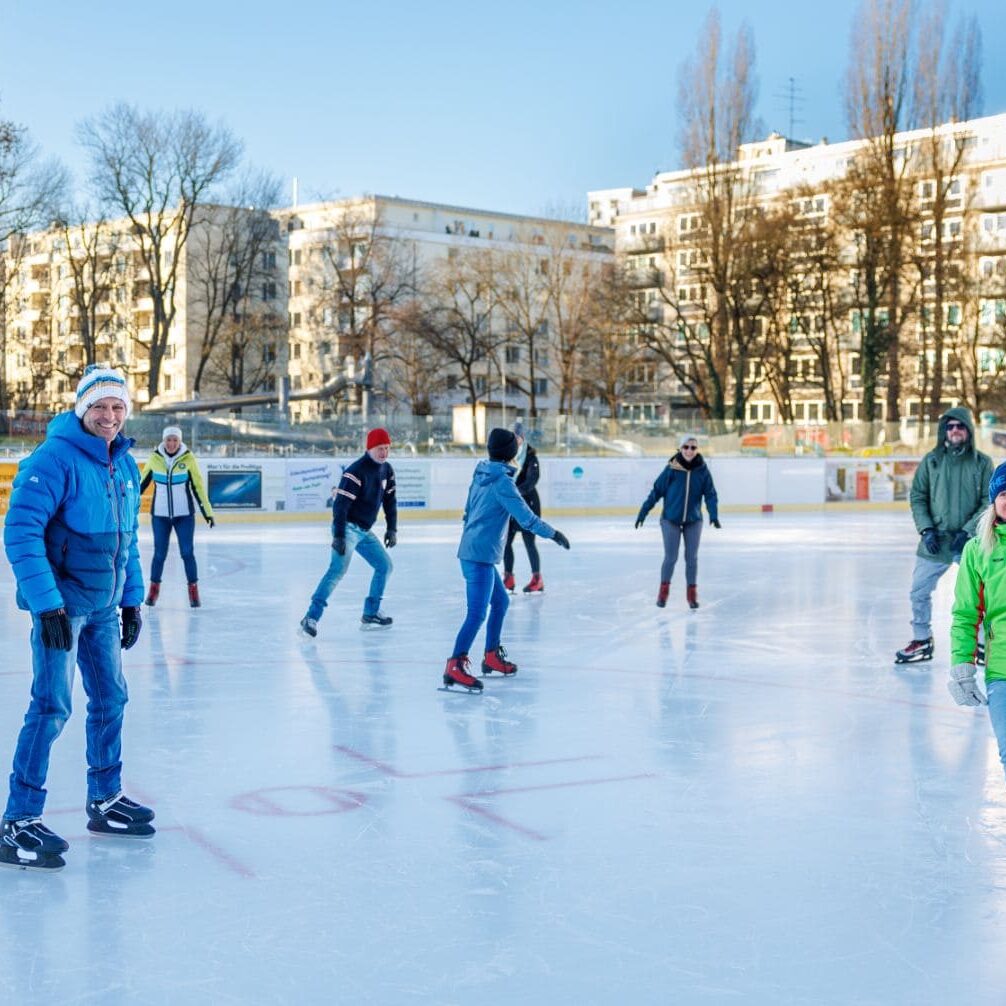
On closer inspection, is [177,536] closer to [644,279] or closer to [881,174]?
[881,174]

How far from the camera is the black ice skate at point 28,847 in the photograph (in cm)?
459

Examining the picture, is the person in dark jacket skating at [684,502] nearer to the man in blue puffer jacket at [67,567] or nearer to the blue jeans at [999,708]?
the man in blue puffer jacket at [67,567]

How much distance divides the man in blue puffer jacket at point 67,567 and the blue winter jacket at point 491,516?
10.5 feet

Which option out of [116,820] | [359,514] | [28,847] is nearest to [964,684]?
[116,820]

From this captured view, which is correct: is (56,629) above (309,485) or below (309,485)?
above

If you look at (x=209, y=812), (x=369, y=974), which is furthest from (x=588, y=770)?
(x=369, y=974)

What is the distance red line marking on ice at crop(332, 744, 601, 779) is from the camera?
6.06 metres

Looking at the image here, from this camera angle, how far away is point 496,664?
28.4 feet

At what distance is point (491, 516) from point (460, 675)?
0.93 metres

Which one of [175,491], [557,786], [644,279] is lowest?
[557,786]

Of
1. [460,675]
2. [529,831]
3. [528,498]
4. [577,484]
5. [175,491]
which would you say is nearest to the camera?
[529,831]

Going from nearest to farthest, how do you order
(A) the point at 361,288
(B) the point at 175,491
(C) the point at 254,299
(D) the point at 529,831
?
(D) the point at 529,831 → (B) the point at 175,491 → (A) the point at 361,288 → (C) the point at 254,299

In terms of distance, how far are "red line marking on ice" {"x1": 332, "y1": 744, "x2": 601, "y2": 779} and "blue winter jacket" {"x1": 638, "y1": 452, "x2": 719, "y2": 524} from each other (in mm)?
5964

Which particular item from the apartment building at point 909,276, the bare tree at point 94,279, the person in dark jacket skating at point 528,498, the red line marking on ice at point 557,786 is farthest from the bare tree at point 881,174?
the red line marking on ice at point 557,786
